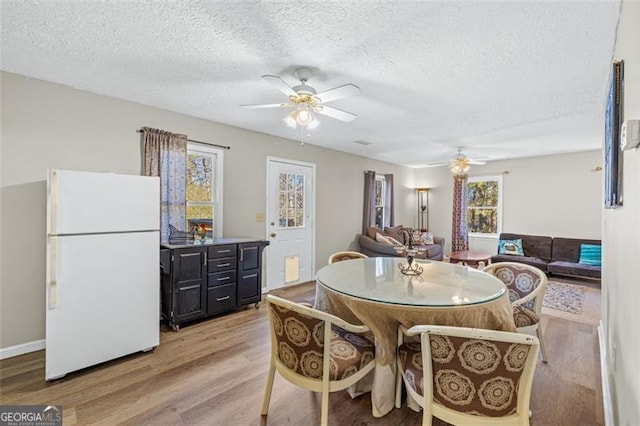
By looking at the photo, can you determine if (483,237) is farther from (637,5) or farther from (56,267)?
(56,267)

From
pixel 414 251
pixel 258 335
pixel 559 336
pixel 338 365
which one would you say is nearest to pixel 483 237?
pixel 559 336

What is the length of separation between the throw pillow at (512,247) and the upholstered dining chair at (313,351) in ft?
18.3

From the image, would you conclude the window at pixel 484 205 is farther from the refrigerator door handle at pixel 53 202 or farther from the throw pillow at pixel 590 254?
the refrigerator door handle at pixel 53 202

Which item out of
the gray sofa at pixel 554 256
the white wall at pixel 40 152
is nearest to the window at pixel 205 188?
the white wall at pixel 40 152

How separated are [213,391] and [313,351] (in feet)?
3.47

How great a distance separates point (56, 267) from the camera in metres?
2.18

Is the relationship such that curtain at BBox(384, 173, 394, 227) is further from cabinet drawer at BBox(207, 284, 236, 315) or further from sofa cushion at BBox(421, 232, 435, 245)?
cabinet drawer at BBox(207, 284, 236, 315)

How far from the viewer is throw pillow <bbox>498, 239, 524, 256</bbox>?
19.6 ft

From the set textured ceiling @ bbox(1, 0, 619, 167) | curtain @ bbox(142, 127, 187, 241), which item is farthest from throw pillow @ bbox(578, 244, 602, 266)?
curtain @ bbox(142, 127, 187, 241)

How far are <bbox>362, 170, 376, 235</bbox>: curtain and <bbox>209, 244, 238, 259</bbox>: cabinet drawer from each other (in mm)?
3387

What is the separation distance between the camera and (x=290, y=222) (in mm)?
4980

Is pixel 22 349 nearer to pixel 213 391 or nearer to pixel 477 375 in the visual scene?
pixel 213 391

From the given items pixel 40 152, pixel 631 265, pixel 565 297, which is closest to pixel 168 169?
pixel 40 152

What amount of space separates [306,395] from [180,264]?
6.33 feet
